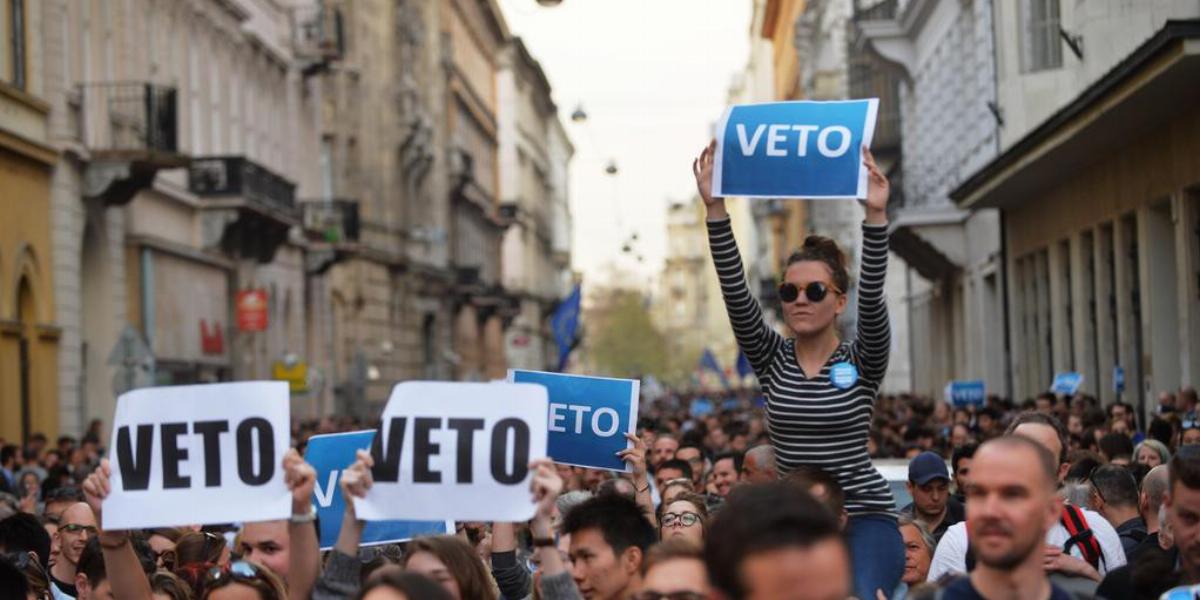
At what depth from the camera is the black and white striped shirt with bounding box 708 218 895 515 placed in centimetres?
796

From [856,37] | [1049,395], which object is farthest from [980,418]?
[856,37]

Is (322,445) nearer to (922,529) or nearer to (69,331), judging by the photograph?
(922,529)

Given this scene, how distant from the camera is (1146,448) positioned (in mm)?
13742

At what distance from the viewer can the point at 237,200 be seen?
42844mm

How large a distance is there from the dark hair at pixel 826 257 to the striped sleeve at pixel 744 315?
321 millimetres

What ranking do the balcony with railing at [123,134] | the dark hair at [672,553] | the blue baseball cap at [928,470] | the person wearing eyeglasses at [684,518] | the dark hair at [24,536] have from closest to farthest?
the dark hair at [672,553]
the person wearing eyeglasses at [684,518]
the blue baseball cap at [928,470]
the dark hair at [24,536]
the balcony with railing at [123,134]

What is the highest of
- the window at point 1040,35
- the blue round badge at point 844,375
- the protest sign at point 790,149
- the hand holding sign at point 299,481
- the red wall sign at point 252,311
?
the window at point 1040,35

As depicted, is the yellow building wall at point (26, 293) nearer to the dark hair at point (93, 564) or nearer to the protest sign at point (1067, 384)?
the protest sign at point (1067, 384)

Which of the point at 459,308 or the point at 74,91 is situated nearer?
the point at 74,91

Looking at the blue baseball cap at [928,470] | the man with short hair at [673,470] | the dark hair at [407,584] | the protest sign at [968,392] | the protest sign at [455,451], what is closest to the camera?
the dark hair at [407,584]

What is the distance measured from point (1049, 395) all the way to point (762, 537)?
18365mm

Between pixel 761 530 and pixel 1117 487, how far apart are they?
21.6ft

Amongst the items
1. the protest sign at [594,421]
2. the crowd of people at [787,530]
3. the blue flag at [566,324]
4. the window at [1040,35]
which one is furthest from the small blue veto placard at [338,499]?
the blue flag at [566,324]

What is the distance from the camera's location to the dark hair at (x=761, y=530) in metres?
4.89
